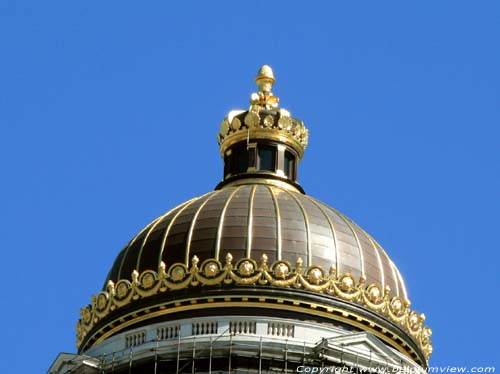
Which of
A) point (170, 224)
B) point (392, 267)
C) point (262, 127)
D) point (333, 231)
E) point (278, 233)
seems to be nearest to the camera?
point (278, 233)

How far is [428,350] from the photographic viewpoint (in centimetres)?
9794

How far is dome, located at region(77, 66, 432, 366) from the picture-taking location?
3698 inches

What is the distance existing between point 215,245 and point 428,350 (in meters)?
9.56

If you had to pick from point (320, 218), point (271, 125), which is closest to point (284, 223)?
point (320, 218)

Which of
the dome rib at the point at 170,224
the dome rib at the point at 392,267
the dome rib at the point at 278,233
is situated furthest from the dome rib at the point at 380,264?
the dome rib at the point at 170,224

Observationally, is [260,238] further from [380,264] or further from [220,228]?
[380,264]

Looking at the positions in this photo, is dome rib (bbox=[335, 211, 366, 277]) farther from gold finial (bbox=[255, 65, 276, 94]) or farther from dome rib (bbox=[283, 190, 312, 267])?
gold finial (bbox=[255, 65, 276, 94])

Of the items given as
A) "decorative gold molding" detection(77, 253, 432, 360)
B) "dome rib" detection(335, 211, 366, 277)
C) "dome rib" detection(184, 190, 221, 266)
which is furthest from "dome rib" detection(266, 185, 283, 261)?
"dome rib" detection(335, 211, 366, 277)

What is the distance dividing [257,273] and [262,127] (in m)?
11.5

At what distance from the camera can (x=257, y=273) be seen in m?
94.0

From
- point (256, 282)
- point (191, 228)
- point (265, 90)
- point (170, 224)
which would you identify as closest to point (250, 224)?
point (191, 228)

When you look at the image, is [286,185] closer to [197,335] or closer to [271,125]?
[271,125]

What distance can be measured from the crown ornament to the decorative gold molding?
10448mm

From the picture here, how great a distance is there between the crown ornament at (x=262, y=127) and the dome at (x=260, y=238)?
5.41 m
